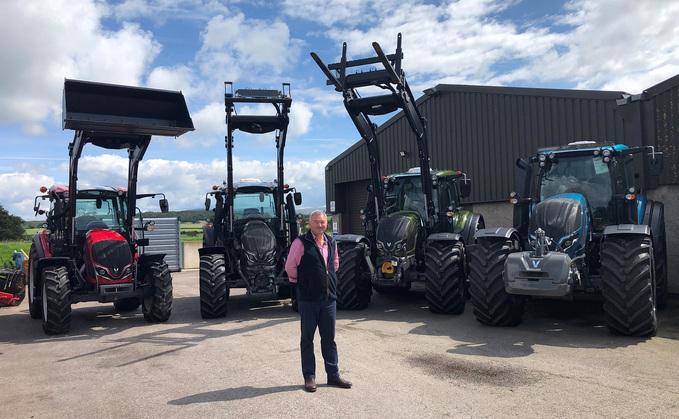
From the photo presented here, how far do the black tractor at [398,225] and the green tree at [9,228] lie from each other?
4746 cm

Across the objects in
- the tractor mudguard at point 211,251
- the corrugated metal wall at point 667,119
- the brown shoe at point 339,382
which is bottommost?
the brown shoe at point 339,382

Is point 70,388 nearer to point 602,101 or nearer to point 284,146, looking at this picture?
point 284,146

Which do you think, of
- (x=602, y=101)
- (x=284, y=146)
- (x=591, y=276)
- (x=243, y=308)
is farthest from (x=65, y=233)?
(x=602, y=101)

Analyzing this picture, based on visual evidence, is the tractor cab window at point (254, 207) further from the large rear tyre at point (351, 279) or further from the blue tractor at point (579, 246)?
the blue tractor at point (579, 246)

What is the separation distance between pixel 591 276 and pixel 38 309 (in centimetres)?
976

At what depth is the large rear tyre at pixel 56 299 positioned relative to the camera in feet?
25.8

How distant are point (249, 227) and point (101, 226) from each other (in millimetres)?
2708

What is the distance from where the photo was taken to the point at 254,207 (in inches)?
409

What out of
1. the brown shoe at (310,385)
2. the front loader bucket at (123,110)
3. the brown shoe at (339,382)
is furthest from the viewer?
the front loader bucket at (123,110)

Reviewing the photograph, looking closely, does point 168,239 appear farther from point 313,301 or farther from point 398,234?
point 313,301

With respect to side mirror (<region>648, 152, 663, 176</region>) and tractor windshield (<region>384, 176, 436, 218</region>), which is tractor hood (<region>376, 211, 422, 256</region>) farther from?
side mirror (<region>648, 152, 663, 176</region>)

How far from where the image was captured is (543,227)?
7.47m

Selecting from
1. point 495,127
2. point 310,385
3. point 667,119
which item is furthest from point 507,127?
point 310,385

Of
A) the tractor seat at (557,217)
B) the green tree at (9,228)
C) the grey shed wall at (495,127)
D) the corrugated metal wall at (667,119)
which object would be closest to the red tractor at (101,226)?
the tractor seat at (557,217)
